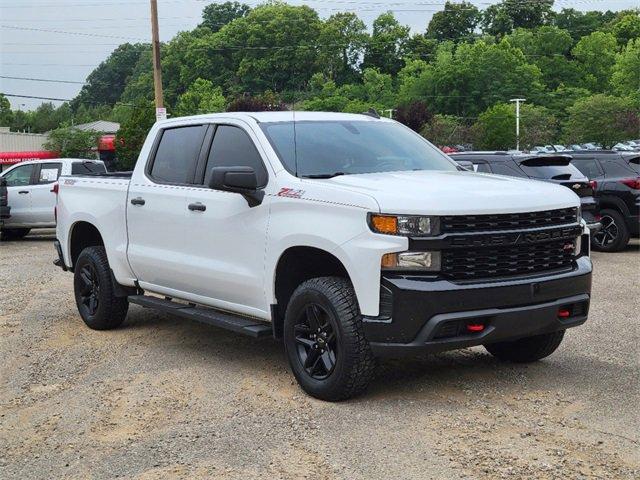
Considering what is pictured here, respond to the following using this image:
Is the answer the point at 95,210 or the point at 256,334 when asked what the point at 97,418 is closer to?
the point at 256,334

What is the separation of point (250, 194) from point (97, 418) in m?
1.85

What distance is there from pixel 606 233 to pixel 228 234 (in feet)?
32.2

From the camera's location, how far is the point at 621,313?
9.11 meters

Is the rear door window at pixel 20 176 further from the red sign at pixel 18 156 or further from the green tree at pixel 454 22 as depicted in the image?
the green tree at pixel 454 22

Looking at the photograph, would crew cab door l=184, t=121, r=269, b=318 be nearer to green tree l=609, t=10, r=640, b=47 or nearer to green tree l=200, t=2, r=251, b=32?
green tree l=609, t=10, r=640, b=47

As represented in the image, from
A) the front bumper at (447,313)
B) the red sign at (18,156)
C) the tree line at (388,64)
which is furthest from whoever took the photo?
the tree line at (388,64)

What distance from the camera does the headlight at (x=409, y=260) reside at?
550cm

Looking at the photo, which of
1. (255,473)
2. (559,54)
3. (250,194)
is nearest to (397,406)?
(255,473)

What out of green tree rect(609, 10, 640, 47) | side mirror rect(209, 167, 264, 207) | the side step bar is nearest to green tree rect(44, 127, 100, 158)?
the side step bar

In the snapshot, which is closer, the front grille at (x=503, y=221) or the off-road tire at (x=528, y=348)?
the front grille at (x=503, y=221)

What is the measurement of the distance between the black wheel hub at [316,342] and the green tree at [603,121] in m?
66.0

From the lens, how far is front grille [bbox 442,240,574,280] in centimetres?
561

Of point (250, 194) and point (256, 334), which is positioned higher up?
point (250, 194)

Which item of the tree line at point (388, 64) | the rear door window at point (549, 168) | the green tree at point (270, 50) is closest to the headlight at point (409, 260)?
the rear door window at point (549, 168)
